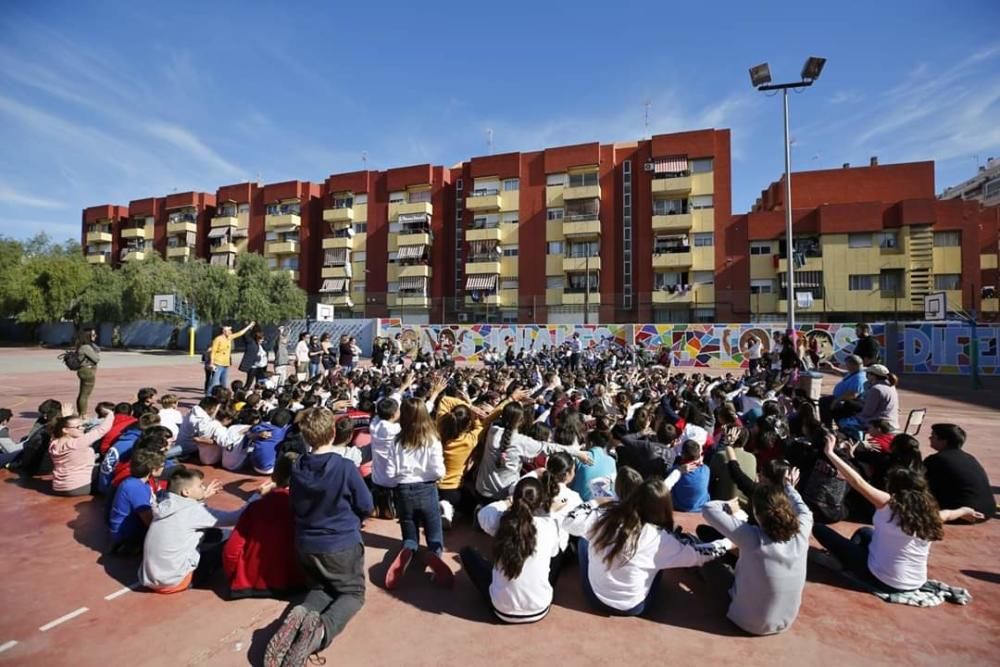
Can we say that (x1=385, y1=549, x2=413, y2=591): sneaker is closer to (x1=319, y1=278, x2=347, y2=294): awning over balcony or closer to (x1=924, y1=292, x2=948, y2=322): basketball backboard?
(x1=924, y1=292, x2=948, y2=322): basketball backboard

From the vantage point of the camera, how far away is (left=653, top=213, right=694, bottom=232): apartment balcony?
1384 inches

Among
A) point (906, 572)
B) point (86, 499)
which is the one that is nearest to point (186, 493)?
point (86, 499)

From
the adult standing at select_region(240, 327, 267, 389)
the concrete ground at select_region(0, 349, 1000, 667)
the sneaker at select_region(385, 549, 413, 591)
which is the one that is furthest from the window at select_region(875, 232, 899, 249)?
the sneaker at select_region(385, 549, 413, 591)

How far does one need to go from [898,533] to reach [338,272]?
45.5m

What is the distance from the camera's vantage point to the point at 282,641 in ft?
9.05

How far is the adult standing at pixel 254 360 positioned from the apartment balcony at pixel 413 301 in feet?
92.0

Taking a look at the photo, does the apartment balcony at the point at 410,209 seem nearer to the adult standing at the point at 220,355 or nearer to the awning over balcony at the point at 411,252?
the awning over balcony at the point at 411,252

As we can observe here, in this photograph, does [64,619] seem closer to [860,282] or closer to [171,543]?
[171,543]

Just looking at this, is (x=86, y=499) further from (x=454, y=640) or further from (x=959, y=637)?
(x=959, y=637)

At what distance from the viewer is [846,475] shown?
3.77m

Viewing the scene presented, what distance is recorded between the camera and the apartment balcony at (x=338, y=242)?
4459 centimetres

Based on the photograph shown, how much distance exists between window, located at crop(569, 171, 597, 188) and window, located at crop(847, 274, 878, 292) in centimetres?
1889

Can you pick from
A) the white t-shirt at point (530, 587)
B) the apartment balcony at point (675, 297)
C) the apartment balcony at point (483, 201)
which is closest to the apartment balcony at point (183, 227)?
the apartment balcony at point (483, 201)

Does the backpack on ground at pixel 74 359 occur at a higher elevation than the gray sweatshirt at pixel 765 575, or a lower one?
higher
